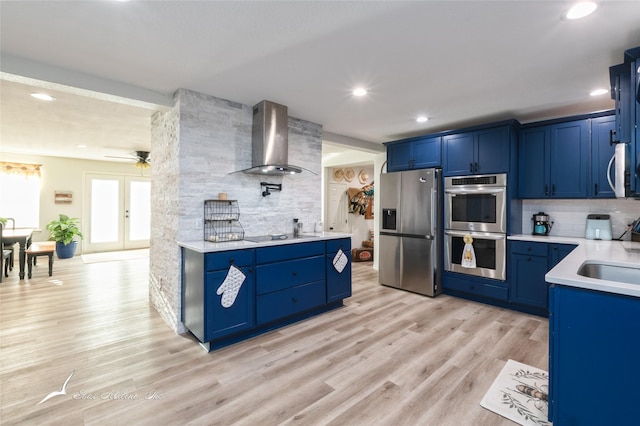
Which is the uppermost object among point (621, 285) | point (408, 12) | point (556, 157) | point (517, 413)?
point (408, 12)

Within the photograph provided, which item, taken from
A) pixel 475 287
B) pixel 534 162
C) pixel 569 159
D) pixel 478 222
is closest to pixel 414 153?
pixel 478 222

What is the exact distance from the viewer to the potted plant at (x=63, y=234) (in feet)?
21.0

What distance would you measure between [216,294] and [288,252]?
0.80 m

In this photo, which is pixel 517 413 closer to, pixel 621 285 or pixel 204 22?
pixel 621 285

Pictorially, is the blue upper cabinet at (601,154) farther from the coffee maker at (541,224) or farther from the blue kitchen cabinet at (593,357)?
the blue kitchen cabinet at (593,357)

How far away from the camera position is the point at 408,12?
169 centimetres

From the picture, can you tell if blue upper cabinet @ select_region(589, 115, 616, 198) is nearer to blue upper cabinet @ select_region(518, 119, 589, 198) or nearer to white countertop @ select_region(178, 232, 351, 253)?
blue upper cabinet @ select_region(518, 119, 589, 198)

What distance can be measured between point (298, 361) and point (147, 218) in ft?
24.6

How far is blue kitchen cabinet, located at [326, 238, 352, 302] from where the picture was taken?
3383 mm

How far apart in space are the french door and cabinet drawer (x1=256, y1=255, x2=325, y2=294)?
576cm

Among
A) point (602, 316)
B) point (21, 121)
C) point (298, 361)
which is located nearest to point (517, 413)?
point (602, 316)

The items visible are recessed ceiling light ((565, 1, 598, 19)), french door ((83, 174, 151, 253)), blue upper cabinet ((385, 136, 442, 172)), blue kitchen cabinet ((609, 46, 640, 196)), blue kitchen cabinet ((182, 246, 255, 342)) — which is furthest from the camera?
french door ((83, 174, 151, 253))

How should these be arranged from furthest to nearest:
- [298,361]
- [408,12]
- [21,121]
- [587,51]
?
1. [21,121]
2. [298,361]
3. [587,51]
4. [408,12]

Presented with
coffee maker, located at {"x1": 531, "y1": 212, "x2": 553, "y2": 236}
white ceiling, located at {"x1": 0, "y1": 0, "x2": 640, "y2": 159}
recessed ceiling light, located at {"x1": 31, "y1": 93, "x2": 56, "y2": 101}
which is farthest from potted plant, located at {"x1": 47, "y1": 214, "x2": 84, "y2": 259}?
coffee maker, located at {"x1": 531, "y1": 212, "x2": 553, "y2": 236}
